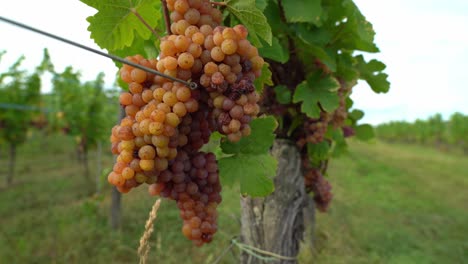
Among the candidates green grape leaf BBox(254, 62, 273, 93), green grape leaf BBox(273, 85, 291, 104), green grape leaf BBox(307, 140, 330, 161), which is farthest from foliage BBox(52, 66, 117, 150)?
green grape leaf BBox(254, 62, 273, 93)

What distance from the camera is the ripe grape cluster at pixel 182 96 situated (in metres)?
0.93

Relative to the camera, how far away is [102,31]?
1184mm

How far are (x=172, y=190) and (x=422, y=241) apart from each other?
6735mm

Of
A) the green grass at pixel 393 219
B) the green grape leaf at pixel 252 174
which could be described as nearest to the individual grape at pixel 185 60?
the green grape leaf at pixel 252 174

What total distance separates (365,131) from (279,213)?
1.51 m

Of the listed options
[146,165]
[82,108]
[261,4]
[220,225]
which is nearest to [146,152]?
[146,165]

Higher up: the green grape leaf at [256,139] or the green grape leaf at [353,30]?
the green grape leaf at [353,30]

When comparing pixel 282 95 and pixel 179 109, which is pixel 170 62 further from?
pixel 282 95

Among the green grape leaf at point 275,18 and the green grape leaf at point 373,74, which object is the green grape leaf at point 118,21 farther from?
the green grape leaf at point 373,74

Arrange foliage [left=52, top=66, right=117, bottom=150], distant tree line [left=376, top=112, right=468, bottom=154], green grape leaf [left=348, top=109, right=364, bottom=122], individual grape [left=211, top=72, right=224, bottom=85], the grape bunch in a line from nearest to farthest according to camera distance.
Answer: individual grape [left=211, top=72, right=224, bottom=85], the grape bunch, green grape leaf [left=348, top=109, right=364, bottom=122], foliage [left=52, top=66, right=117, bottom=150], distant tree line [left=376, top=112, right=468, bottom=154]

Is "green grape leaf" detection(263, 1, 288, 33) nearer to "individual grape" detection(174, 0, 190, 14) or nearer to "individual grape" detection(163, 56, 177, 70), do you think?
"individual grape" detection(174, 0, 190, 14)

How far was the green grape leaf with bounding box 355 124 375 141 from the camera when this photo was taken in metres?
3.25

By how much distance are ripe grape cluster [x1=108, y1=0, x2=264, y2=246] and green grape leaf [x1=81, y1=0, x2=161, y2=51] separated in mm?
183

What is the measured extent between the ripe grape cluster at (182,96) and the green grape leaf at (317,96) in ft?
3.61
